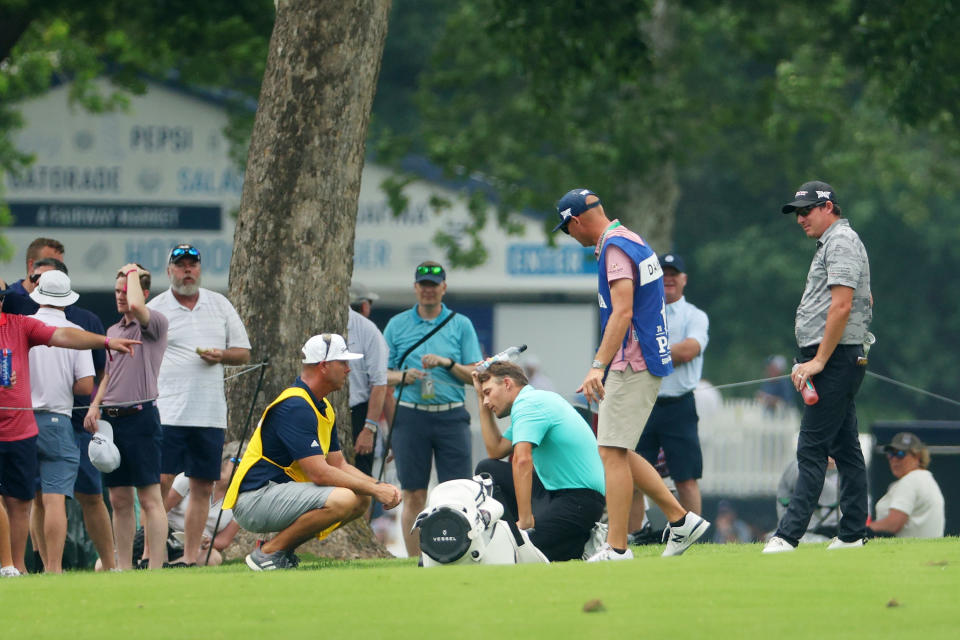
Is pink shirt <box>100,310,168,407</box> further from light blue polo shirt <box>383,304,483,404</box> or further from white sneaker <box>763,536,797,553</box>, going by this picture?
white sneaker <box>763,536,797,553</box>

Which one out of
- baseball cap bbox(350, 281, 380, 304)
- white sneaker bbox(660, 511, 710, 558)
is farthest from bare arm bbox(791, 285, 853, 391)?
baseball cap bbox(350, 281, 380, 304)

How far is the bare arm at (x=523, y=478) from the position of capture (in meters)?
9.26

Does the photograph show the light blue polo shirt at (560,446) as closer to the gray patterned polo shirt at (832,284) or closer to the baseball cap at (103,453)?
the gray patterned polo shirt at (832,284)

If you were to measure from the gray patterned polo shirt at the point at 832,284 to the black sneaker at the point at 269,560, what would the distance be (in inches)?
119

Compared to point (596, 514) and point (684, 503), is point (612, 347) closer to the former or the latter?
point (596, 514)

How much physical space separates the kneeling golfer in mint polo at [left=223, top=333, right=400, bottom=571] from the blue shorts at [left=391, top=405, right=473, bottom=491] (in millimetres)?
2562

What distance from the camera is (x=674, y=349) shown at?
11.7m

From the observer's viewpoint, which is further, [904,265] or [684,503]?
[904,265]

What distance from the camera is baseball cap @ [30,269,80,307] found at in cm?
1027

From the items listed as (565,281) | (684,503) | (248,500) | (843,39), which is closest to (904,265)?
(565,281)

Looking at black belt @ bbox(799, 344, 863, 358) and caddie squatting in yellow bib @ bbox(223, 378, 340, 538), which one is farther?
caddie squatting in yellow bib @ bbox(223, 378, 340, 538)

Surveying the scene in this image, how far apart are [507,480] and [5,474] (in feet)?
9.16

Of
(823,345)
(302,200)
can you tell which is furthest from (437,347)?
(823,345)

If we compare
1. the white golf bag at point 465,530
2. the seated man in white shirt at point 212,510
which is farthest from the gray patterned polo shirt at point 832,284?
the seated man in white shirt at point 212,510
